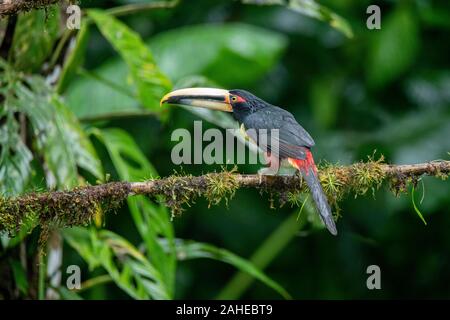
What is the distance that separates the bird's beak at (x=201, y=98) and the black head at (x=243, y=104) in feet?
0.09

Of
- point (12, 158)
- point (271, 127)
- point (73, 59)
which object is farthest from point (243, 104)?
point (12, 158)

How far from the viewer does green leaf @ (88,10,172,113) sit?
4113 mm

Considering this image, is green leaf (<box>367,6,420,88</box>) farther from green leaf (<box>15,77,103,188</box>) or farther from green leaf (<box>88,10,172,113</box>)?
green leaf (<box>15,77,103,188</box>)

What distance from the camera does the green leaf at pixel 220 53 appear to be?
5.60 meters

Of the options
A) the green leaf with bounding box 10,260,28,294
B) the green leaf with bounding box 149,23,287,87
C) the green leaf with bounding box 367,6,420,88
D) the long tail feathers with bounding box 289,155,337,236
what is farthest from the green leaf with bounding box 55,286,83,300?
the green leaf with bounding box 367,6,420,88

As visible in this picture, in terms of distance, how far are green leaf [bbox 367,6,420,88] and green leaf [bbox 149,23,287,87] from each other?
4.74 ft

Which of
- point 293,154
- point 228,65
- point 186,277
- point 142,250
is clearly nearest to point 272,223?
point 186,277

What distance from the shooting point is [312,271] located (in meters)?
7.12

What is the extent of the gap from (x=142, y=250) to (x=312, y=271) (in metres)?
2.78

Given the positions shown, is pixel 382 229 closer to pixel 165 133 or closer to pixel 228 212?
pixel 228 212

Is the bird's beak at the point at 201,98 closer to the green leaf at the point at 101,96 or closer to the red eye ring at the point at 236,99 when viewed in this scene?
the red eye ring at the point at 236,99

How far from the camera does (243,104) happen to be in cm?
412

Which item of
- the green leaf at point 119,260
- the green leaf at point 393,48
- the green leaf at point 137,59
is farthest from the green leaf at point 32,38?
the green leaf at point 393,48

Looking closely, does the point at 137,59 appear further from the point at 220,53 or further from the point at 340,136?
the point at 340,136
